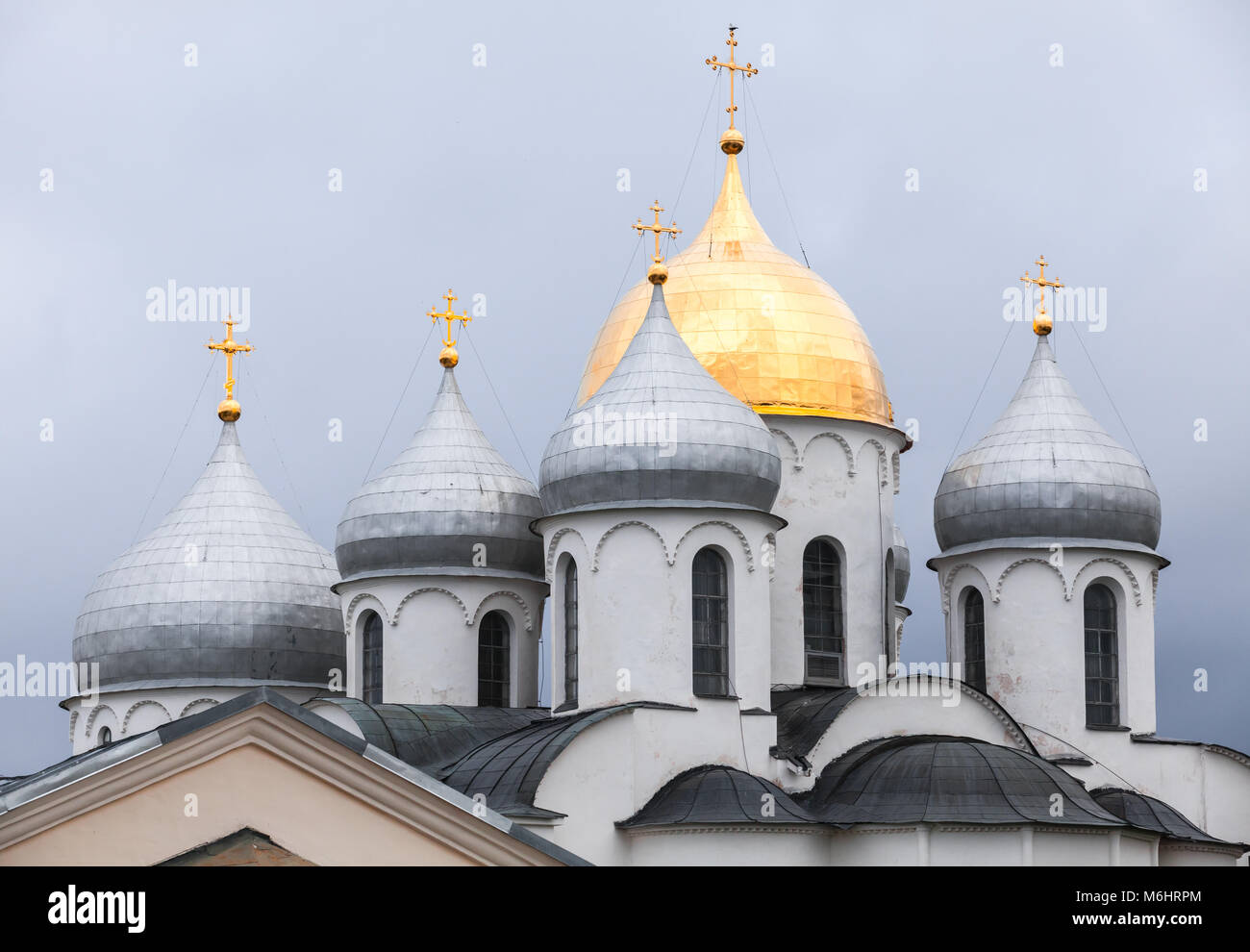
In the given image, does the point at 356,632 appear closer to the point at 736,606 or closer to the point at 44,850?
the point at 736,606

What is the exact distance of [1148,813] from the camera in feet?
87.5

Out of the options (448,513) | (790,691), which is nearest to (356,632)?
(448,513)

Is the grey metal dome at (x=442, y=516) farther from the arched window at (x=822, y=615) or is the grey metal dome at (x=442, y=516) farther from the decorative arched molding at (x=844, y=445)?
the decorative arched molding at (x=844, y=445)

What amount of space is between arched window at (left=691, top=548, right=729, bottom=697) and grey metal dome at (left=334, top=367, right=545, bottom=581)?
14.8 ft

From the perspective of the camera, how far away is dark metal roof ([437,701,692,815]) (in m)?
22.7

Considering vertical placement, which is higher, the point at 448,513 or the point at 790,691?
the point at 448,513

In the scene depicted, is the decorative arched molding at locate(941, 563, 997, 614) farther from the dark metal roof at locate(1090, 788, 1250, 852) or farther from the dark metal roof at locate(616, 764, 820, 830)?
the dark metal roof at locate(616, 764, 820, 830)

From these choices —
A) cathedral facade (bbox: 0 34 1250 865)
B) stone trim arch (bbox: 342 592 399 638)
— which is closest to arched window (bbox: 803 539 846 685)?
cathedral facade (bbox: 0 34 1250 865)
